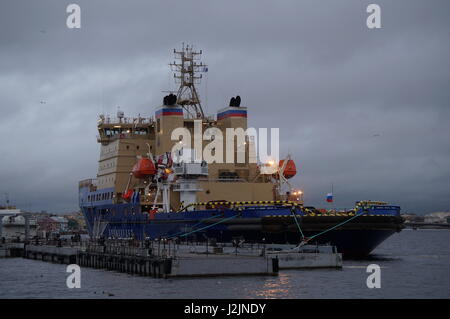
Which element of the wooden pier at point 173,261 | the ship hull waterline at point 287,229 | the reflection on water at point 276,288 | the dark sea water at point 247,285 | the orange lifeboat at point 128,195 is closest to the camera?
the reflection on water at point 276,288

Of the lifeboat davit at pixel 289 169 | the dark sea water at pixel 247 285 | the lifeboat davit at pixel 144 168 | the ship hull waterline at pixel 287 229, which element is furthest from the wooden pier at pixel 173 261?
the lifeboat davit at pixel 289 169

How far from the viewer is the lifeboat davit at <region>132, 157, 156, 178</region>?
60250mm

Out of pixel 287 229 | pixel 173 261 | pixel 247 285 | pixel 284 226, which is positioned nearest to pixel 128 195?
pixel 284 226

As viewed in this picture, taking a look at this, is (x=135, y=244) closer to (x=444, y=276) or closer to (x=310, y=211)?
(x=310, y=211)

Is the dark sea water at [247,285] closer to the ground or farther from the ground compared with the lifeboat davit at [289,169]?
closer to the ground

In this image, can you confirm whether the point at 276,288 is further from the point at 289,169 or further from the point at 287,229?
the point at 289,169

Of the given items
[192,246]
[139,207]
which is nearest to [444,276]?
[192,246]

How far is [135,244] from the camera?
1810 inches

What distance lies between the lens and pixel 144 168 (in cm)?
6034

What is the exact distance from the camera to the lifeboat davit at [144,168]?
60.2 metres

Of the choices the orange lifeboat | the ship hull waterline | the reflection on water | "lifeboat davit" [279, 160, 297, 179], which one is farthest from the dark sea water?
the orange lifeboat

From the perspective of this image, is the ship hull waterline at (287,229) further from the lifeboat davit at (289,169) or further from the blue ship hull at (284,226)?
the lifeboat davit at (289,169)
